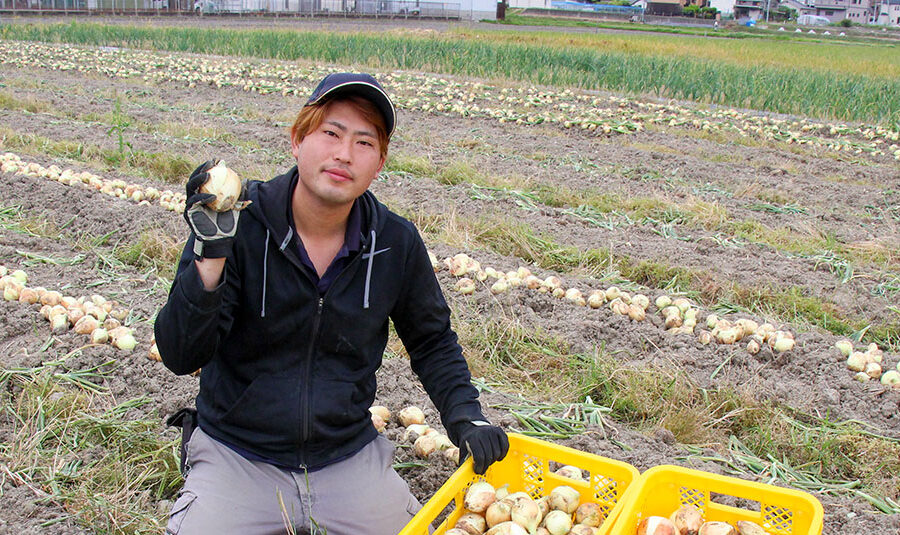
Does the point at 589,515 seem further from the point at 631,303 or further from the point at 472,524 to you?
the point at 631,303

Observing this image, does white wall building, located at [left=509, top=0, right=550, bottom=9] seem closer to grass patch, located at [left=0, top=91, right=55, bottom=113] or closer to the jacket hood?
grass patch, located at [left=0, top=91, right=55, bottom=113]

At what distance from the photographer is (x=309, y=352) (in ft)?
6.75

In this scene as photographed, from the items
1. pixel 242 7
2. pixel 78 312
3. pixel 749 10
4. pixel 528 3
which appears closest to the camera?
pixel 78 312

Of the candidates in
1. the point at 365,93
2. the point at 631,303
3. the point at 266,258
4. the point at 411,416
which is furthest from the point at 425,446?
the point at 631,303

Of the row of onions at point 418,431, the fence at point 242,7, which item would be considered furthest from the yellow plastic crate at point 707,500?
the fence at point 242,7

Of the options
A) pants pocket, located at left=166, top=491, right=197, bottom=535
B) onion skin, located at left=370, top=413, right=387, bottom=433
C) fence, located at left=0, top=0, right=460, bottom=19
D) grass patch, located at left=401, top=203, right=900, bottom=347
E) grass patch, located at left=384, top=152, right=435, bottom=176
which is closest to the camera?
pants pocket, located at left=166, top=491, right=197, bottom=535

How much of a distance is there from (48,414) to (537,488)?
1859mm

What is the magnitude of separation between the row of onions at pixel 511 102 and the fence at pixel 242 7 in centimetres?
1829

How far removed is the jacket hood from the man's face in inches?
2.7

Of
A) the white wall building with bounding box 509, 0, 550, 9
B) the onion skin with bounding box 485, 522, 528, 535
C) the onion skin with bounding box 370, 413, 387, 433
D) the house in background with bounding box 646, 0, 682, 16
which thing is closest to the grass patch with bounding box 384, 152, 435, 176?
the onion skin with bounding box 370, 413, 387, 433

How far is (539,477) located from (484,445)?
10.9 inches

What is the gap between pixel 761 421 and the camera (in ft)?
10.4

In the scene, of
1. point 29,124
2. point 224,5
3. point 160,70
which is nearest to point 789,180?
point 29,124

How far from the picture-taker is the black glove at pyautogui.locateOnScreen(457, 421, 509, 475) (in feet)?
6.37
